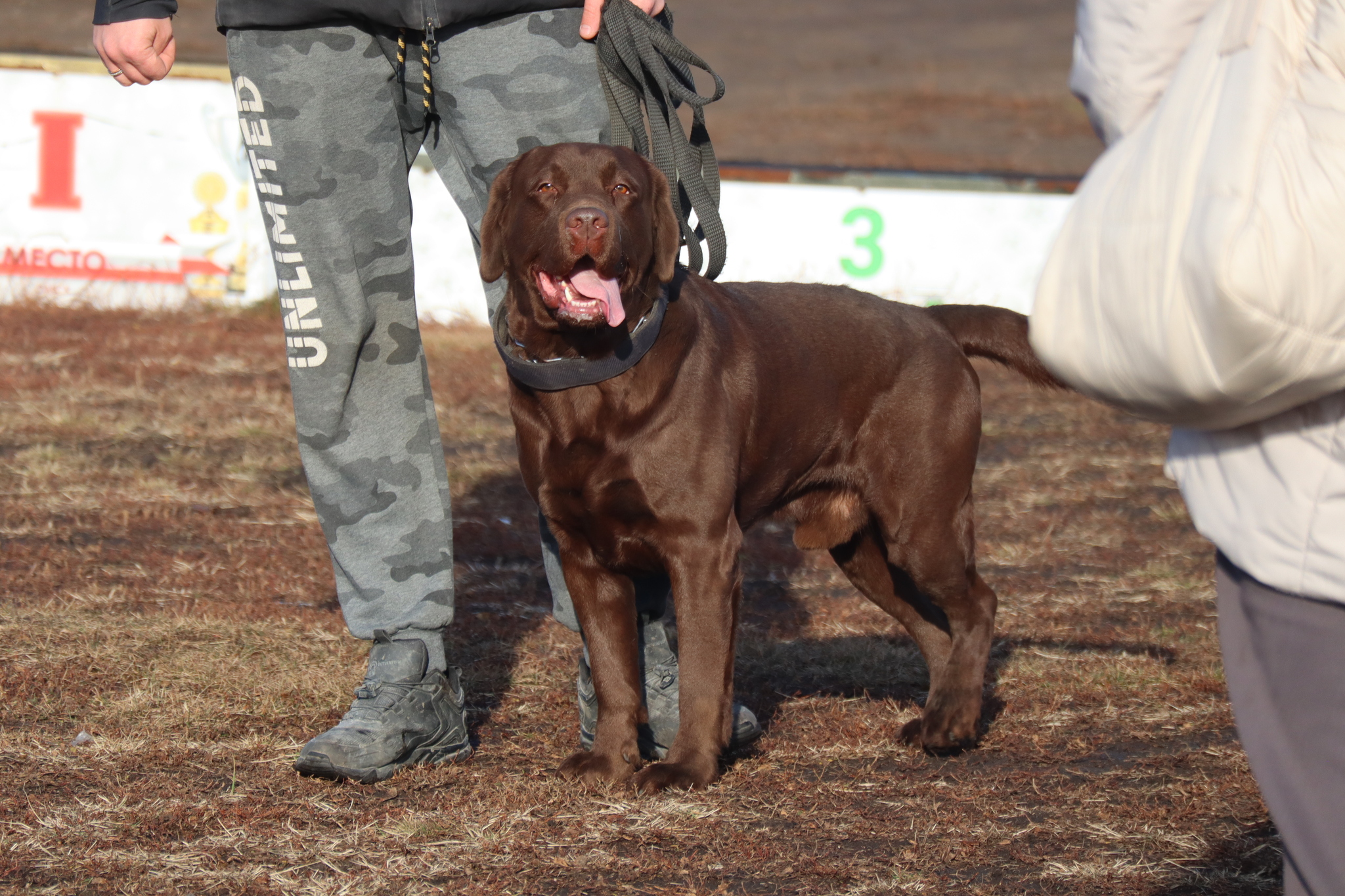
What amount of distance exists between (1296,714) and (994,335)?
247 centimetres

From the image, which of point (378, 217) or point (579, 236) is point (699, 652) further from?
point (378, 217)

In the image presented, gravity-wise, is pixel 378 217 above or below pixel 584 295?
above

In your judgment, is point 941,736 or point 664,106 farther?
point 941,736

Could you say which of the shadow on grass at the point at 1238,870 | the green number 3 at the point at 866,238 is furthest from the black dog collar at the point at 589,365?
the green number 3 at the point at 866,238

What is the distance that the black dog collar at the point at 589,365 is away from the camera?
2.95 meters

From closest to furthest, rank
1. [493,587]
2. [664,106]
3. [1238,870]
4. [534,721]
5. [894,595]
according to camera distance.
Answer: [1238,870] < [664,106] < [534,721] < [894,595] < [493,587]

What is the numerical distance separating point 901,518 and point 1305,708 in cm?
226

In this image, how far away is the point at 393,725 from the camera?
120 inches

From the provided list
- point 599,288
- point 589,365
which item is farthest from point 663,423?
point 599,288

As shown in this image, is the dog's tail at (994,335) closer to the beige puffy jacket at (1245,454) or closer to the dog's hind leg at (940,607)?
the dog's hind leg at (940,607)

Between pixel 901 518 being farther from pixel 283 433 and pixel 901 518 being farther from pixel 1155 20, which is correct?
pixel 283 433

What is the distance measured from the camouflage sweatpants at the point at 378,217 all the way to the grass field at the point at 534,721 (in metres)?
0.50

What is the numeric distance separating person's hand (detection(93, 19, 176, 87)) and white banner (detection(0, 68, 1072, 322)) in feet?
23.2

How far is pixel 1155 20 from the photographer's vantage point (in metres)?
1.27
